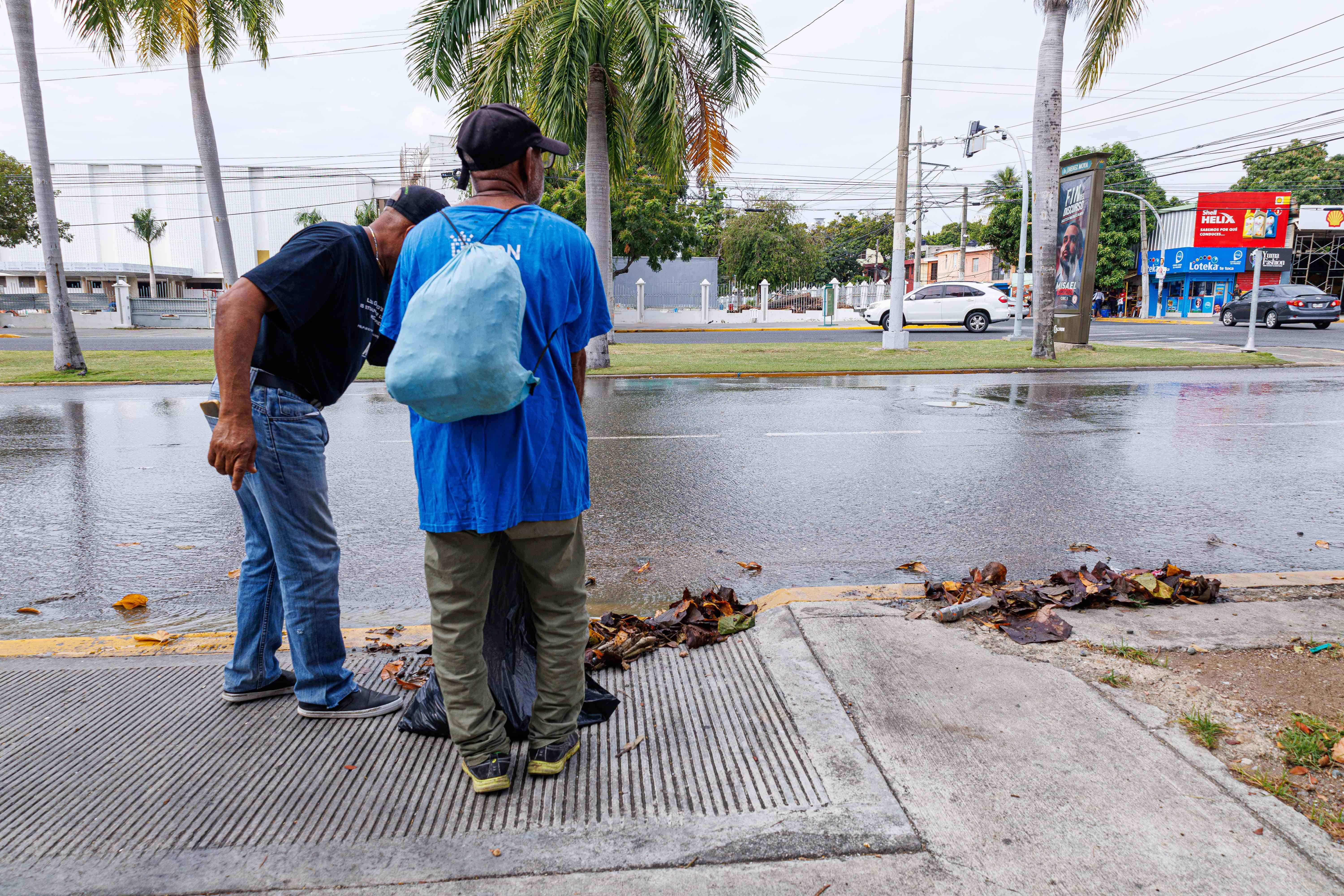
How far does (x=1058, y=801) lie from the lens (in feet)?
7.54

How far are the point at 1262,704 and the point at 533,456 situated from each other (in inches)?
97.6

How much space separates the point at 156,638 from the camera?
3635mm

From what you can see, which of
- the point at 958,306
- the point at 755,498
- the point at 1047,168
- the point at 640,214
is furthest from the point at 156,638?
the point at 640,214

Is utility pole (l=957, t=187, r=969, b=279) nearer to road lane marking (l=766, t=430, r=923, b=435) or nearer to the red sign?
the red sign

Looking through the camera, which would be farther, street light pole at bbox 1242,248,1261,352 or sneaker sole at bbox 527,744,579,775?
street light pole at bbox 1242,248,1261,352

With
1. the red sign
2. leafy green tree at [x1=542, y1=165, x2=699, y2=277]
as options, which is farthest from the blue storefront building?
leafy green tree at [x1=542, y1=165, x2=699, y2=277]

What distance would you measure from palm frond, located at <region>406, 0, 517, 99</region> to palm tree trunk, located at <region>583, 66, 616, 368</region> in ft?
6.32

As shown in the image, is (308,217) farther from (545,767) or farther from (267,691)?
(545,767)

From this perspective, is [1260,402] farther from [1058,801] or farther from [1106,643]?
[1058,801]

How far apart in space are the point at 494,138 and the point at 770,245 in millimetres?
52761

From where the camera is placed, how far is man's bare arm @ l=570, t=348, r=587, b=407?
2459 millimetres

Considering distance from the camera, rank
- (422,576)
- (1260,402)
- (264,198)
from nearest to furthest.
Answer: (422,576) → (1260,402) → (264,198)

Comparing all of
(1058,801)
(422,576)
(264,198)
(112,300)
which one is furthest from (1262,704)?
(264,198)

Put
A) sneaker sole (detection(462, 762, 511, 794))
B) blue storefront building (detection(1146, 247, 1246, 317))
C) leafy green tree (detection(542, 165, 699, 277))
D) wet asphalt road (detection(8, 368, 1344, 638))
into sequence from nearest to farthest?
sneaker sole (detection(462, 762, 511, 794)) → wet asphalt road (detection(8, 368, 1344, 638)) → leafy green tree (detection(542, 165, 699, 277)) → blue storefront building (detection(1146, 247, 1246, 317))
